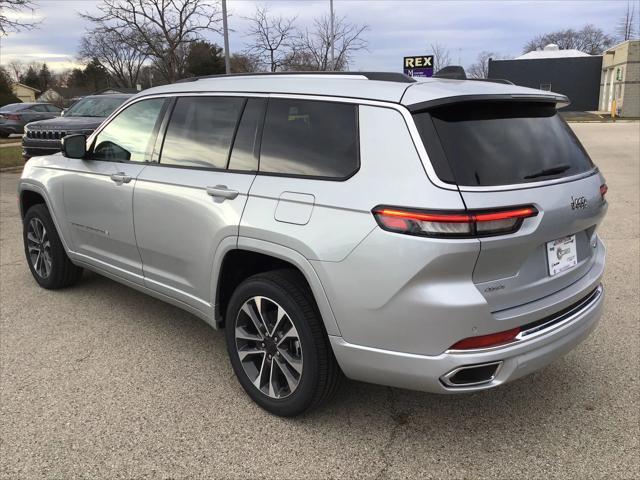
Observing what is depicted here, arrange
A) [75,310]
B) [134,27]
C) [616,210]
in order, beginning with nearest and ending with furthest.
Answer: [75,310]
[616,210]
[134,27]

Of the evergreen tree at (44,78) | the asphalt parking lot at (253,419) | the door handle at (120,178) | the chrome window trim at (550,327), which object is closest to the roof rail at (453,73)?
the chrome window trim at (550,327)

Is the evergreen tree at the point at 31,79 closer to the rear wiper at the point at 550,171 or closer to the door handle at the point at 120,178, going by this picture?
the door handle at the point at 120,178

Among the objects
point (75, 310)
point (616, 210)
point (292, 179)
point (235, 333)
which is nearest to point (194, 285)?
point (235, 333)

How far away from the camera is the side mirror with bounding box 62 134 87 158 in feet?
13.9

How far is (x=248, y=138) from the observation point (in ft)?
10.3

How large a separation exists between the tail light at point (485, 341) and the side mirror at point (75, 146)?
319 cm

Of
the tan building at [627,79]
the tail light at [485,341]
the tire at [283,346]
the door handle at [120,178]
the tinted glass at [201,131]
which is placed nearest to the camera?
the tail light at [485,341]

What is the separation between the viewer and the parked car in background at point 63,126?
10.6 metres

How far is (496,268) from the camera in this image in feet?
7.90

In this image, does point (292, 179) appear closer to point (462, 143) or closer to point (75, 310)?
point (462, 143)

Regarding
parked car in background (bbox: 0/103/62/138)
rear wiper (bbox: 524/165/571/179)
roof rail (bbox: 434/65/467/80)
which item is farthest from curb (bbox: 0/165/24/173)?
rear wiper (bbox: 524/165/571/179)

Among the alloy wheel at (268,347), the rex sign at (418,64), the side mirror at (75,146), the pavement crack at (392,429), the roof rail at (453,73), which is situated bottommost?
the pavement crack at (392,429)

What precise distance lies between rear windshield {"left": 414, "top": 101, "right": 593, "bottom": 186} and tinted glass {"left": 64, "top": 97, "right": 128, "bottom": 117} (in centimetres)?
1020

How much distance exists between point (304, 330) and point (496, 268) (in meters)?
0.96
